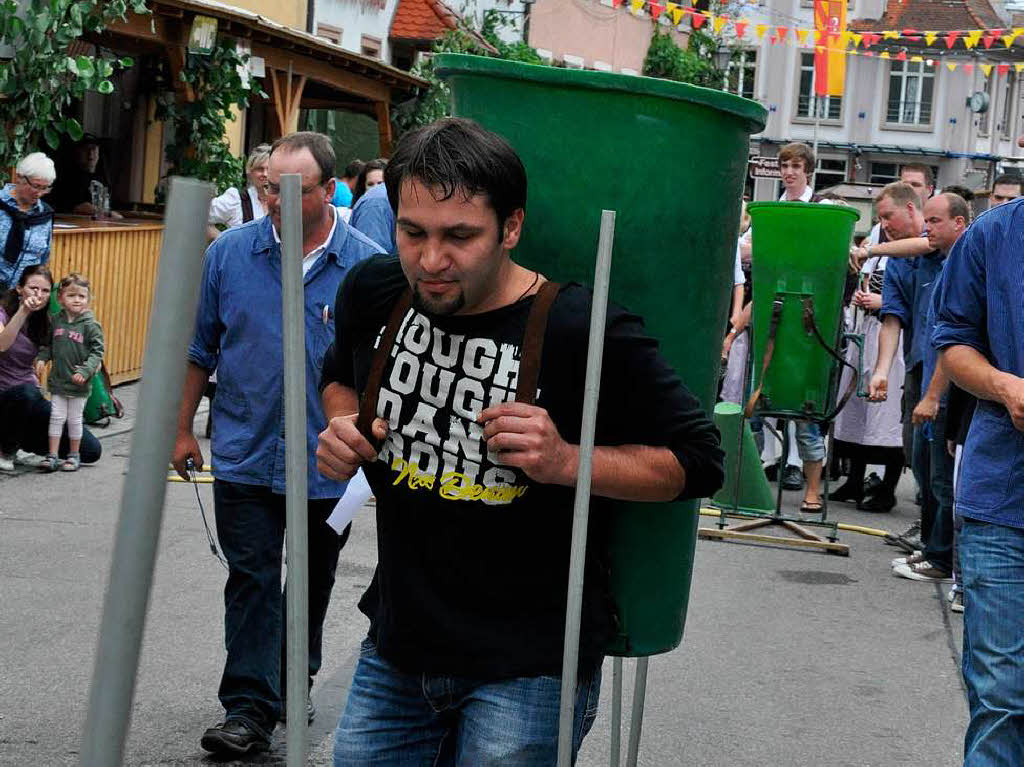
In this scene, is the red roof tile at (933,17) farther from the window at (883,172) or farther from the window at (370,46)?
the window at (370,46)

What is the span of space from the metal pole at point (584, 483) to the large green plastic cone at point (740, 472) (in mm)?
6582

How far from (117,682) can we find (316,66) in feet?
57.5

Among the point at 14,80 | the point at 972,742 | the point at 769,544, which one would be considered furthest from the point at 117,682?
the point at 14,80

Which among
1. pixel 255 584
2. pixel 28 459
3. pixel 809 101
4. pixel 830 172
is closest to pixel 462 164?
pixel 255 584

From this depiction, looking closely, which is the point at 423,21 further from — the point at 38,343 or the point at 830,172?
the point at 830,172

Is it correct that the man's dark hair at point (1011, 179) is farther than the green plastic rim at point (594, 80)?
Yes

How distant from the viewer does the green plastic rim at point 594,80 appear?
2568 millimetres

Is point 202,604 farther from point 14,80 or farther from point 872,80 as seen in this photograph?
point 872,80

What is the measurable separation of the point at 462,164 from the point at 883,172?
199 ft

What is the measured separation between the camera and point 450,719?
105 inches

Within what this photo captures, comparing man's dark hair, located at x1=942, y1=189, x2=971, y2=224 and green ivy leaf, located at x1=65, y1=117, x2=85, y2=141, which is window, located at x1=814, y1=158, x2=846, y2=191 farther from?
man's dark hair, located at x1=942, y1=189, x2=971, y2=224

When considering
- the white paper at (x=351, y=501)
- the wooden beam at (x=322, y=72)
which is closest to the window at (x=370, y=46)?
the wooden beam at (x=322, y=72)

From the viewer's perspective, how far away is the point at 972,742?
11.1 feet

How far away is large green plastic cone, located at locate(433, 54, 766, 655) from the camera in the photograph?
2623 mm
